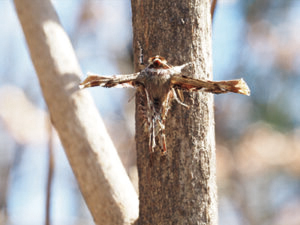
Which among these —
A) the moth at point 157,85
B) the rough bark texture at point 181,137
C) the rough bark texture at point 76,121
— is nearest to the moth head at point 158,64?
the moth at point 157,85

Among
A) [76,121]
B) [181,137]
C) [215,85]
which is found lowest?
[181,137]

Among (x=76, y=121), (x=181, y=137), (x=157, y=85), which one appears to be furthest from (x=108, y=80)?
(x=76, y=121)

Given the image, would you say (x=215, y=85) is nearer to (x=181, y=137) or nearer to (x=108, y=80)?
(x=181, y=137)

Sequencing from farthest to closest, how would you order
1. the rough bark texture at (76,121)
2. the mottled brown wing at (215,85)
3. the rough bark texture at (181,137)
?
the rough bark texture at (76,121), the rough bark texture at (181,137), the mottled brown wing at (215,85)

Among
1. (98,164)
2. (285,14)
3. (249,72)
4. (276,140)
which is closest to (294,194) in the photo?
(276,140)

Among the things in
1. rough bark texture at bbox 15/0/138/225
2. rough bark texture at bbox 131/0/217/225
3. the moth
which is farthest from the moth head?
rough bark texture at bbox 15/0/138/225

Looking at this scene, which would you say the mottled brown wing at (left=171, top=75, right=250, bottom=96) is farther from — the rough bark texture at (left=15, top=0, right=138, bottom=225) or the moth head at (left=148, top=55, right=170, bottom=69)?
the rough bark texture at (left=15, top=0, right=138, bottom=225)

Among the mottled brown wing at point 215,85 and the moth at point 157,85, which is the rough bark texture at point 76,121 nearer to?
the moth at point 157,85

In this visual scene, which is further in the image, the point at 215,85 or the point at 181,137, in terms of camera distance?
the point at 181,137
